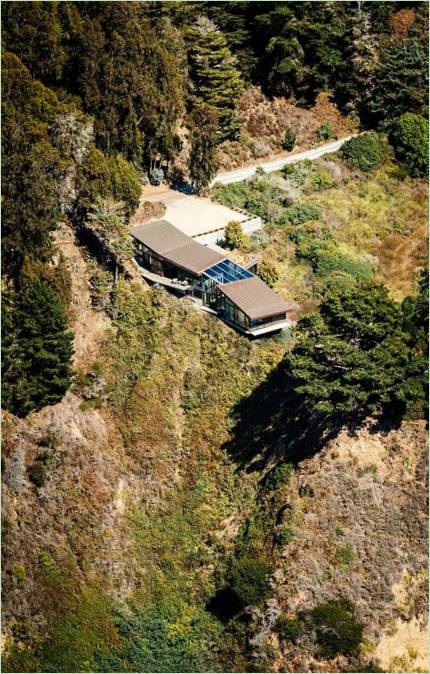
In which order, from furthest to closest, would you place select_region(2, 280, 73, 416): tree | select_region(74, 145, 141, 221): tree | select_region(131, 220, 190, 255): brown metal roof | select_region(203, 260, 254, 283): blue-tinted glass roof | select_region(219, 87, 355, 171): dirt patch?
select_region(219, 87, 355, 171): dirt patch, select_region(131, 220, 190, 255): brown metal roof, select_region(203, 260, 254, 283): blue-tinted glass roof, select_region(74, 145, 141, 221): tree, select_region(2, 280, 73, 416): tree

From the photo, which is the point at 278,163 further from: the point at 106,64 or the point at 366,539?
the point at 366,539

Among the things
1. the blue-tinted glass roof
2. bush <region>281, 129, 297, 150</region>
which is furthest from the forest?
bush <region>281, 129, 297, 150</region>

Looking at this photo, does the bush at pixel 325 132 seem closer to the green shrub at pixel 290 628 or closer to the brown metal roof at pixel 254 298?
the brown metal roof at pixel 254 298

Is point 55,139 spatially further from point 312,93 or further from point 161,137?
point 312,93

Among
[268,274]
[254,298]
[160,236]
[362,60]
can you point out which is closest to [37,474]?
[254,298]

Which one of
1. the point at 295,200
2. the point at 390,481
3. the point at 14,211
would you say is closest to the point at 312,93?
the point at 295,200

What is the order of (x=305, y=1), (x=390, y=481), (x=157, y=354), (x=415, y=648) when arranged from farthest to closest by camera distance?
(x=305, y=1) → (x=157, y=354) → (x=390, y=481) → (x=415, y=648)

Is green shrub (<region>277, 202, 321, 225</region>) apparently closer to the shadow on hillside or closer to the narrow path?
the narrow path
